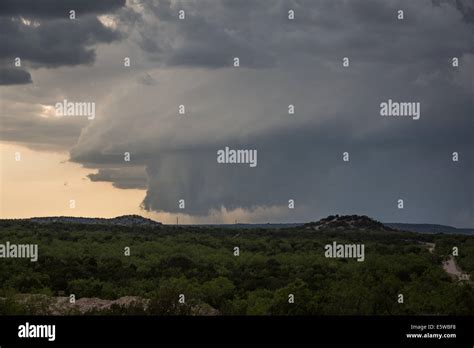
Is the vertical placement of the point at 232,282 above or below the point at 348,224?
below

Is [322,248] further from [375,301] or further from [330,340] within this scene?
[330,340]

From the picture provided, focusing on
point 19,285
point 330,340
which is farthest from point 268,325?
point 19,285

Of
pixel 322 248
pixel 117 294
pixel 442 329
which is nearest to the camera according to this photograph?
pixel 442 329
